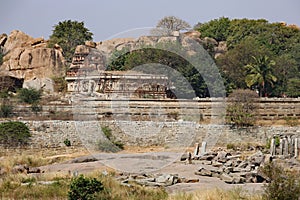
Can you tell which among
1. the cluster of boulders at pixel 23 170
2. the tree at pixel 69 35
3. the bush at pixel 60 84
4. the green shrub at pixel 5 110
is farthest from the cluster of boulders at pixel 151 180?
the tree at pixel 69 35

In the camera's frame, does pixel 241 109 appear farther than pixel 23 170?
Yes

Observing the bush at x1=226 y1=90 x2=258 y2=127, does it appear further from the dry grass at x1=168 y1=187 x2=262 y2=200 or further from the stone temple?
the dry grass at x1=168 y1=187 x2=262 y2=200

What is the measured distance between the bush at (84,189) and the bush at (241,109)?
18701mm

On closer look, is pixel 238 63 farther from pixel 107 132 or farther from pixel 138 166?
pixel 138 166

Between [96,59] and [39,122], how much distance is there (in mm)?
16813

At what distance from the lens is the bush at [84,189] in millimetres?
13258

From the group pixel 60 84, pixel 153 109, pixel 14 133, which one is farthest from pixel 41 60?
pixel 14 133

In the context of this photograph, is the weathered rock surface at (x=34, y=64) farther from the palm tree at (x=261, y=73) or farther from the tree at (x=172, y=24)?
the palm tree at (x=261, y=73)

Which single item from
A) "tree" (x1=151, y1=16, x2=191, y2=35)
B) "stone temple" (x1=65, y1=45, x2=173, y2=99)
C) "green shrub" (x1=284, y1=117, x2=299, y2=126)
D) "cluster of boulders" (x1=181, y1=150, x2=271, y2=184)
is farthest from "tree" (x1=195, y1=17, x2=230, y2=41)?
"cluster of boulders" (x1=181, y1=150, x2=271, y2=184)

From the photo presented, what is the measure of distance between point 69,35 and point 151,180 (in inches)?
1850

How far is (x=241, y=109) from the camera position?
3177 cm

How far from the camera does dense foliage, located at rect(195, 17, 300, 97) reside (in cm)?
4284

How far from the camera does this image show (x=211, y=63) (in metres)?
44.8

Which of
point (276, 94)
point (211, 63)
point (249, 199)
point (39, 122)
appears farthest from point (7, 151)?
A: point (276, 94)
